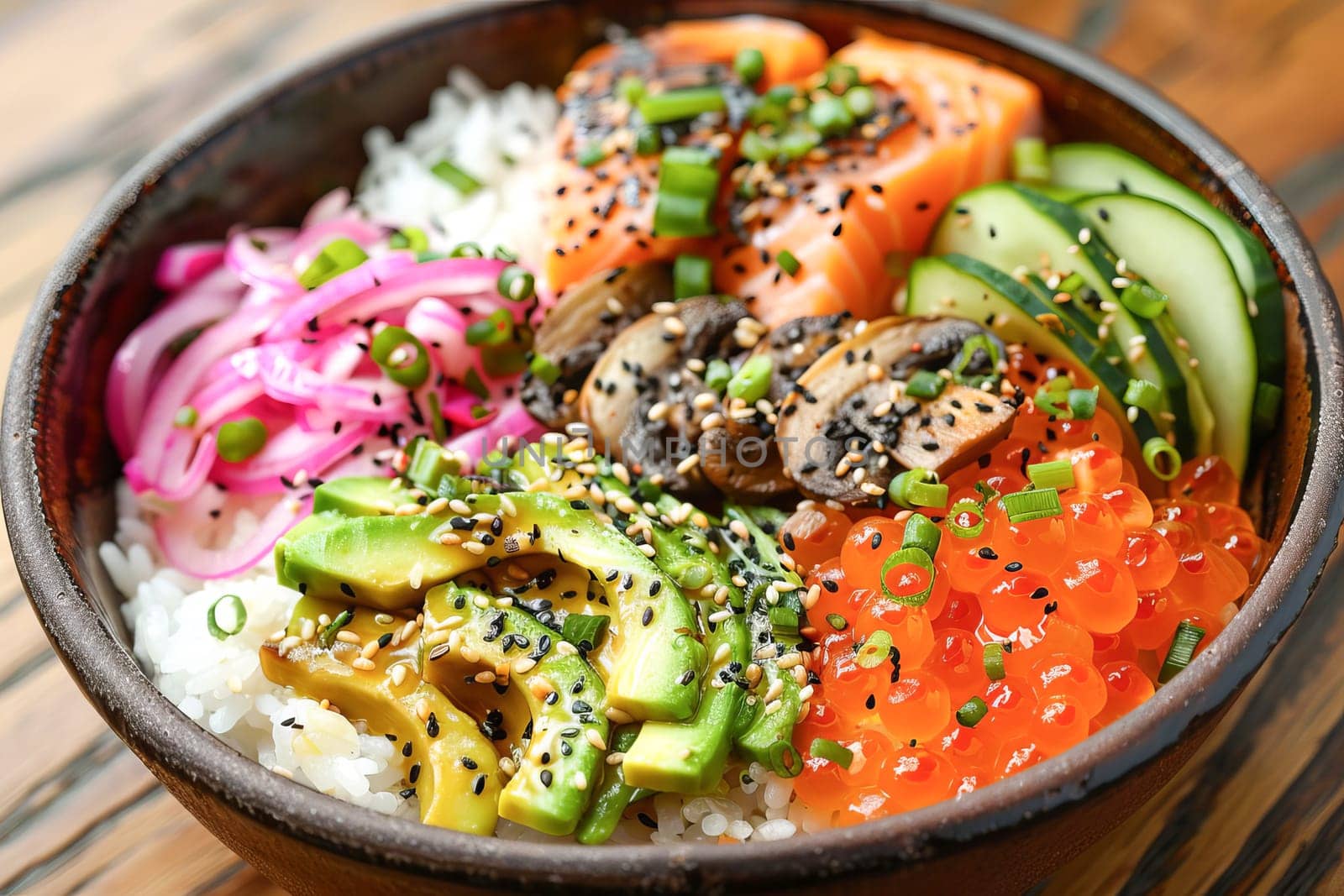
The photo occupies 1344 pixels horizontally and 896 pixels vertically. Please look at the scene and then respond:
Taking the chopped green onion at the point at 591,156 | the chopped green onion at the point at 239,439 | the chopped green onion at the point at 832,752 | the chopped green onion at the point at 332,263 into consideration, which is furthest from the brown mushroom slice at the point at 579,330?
the chopped green onion at the point at 832,752

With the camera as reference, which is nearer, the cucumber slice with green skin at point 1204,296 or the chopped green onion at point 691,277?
the cucumber slice with green skin at point 1204,296

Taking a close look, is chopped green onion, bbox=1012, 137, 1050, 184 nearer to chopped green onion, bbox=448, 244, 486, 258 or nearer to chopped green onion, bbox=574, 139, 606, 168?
chopped green onion, bbox=574, 139, 606, 168

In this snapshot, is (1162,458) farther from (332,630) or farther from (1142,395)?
(332,630)

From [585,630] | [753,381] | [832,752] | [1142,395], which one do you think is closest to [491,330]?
[753,381]

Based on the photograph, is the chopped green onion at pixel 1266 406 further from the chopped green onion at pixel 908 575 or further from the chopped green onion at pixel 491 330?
the chopped green onion at pixel 491 330

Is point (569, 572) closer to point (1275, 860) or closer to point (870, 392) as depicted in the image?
point (870, 392)
